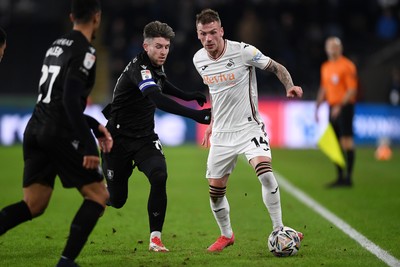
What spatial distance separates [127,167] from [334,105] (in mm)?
6961

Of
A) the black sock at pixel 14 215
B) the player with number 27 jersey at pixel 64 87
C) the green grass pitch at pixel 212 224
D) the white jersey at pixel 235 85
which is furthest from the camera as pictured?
the white jersey at pixel 235 85

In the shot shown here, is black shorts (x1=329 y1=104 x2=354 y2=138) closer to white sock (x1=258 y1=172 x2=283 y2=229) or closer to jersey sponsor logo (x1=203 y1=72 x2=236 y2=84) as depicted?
jersey sponsor logo (x1=203 y1=72 x2=236 y2=84)

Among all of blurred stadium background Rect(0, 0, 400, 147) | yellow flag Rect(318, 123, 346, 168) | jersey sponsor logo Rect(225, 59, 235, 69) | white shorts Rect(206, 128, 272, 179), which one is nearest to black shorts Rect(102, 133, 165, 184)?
white shorts Rect(206, 128, 272, 179)

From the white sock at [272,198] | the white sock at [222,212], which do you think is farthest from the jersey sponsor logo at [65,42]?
the white sock at [222,212]

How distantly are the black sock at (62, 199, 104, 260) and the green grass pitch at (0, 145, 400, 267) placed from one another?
0.81m

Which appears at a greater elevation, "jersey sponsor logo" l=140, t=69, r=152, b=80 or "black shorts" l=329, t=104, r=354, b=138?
"jersey sponsor logo" l=140, t=69, r=152, b=80

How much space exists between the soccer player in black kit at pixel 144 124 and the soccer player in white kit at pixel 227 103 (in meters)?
0.28

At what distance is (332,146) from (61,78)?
8945 mm

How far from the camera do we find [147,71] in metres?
8.00

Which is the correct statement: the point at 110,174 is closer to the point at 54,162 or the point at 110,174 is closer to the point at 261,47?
the point at 54,162

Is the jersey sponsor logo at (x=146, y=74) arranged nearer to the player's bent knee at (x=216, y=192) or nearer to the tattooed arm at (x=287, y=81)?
the tattooed arm at (x=287, y=81)

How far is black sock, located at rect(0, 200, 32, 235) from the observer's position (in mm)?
6898

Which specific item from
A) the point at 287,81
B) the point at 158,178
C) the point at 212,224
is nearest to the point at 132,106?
the point at 158,178

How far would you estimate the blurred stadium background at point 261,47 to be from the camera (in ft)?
77.6
